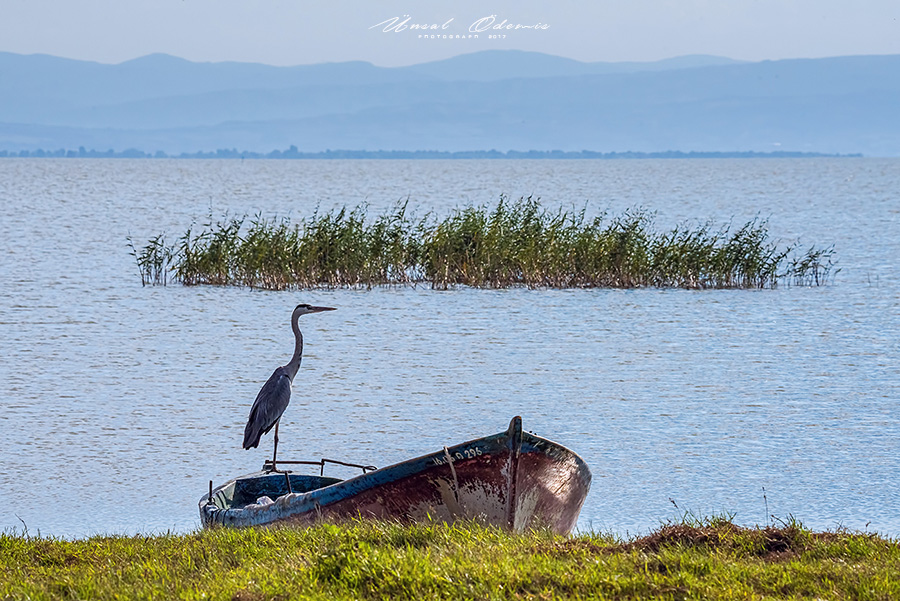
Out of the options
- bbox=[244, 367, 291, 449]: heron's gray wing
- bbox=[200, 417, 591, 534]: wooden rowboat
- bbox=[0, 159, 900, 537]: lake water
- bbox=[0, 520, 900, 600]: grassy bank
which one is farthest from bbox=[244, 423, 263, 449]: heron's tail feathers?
bbox=[0, 520, 900, 600]: grassy bank

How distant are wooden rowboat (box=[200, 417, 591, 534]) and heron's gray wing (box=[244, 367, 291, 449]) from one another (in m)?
2.96

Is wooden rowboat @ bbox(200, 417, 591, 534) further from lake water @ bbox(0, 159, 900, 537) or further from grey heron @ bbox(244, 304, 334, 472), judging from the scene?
grey heron @ bbox(244, 304, 334, 472)

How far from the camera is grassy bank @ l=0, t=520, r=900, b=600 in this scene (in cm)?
723

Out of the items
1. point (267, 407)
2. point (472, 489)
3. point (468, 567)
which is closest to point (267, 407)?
point (267, 407)

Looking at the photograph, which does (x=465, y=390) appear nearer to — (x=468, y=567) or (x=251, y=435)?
(x=251, y=435)

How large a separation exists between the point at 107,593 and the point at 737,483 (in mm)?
9170

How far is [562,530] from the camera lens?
34.4 feet

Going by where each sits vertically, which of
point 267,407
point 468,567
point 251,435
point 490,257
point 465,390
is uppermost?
point 490,257

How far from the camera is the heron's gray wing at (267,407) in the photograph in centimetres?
1338

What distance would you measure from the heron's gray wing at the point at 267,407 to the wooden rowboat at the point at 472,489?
296 cm

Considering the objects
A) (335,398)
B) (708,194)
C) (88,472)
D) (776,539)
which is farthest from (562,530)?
(708,194)

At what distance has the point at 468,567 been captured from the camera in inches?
296

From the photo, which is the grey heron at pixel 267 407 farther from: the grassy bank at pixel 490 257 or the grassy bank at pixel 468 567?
the grassy bank at pixel 490 257

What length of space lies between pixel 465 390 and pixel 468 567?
13490 mm
